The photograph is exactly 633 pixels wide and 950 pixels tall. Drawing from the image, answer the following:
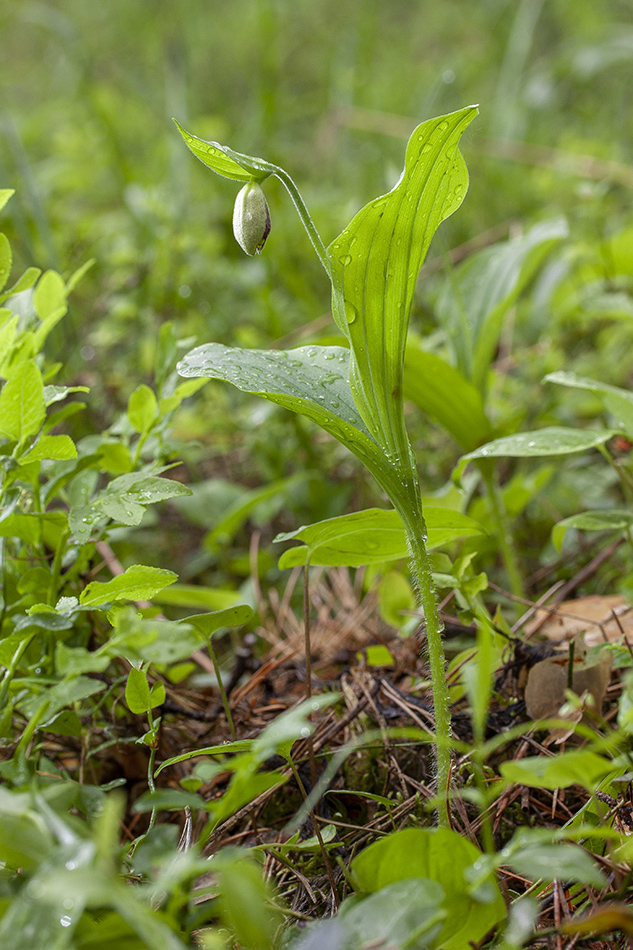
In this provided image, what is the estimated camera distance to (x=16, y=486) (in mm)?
793

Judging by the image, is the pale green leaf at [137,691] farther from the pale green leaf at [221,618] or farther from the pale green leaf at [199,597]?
the pale green leaf at [199,597]

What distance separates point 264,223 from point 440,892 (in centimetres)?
65

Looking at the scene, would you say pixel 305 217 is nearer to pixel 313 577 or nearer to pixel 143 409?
pixel 143 409

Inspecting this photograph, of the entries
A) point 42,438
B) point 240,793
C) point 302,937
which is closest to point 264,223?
point 42,438

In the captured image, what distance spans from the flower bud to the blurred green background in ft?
0.68

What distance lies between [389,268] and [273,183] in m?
1.89

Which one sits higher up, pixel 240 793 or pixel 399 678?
pixel 240 793

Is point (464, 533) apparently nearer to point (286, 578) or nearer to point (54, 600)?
point (54, 600)

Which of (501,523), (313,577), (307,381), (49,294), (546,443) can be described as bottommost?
(313,577)

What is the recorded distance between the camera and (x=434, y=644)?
71cm

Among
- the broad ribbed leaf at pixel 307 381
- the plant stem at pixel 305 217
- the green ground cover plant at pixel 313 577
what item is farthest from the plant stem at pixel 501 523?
the plant stem at pixel 305 217

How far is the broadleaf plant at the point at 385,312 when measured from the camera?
695mm

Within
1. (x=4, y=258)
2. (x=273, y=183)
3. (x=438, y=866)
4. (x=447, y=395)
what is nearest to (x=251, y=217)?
(x=4, y=258)

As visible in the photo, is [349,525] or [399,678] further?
[399,678]
